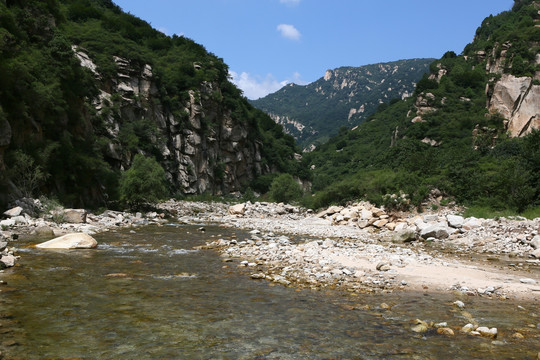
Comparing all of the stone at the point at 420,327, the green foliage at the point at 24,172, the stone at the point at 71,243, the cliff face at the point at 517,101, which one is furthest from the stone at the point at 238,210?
the stone at the point at 420,327

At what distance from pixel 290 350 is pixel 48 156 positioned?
1093 inches

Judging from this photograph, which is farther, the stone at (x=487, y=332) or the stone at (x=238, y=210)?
the stone at (x=238, y=210)

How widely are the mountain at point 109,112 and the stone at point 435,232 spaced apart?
989 inches

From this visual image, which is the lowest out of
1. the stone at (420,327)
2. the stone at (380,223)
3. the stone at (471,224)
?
the stone at (380,223)

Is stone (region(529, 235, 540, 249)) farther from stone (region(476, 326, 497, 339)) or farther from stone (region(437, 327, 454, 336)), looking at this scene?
stone (region(437, 327, 454, 336))

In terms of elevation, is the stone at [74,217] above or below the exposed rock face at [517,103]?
below

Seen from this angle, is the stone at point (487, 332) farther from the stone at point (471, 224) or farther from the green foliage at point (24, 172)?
the green foliage at point (24, 172)

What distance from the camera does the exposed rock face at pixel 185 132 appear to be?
51562 mm

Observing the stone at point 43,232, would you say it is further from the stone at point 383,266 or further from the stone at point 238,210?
the stone at point 238,210

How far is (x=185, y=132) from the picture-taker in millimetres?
66562

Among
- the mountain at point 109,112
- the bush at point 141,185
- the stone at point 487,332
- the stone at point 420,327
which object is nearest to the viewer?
the stone at point 487,332

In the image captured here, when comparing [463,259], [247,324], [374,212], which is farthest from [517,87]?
[247,324]

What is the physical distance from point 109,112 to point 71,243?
39.3 m

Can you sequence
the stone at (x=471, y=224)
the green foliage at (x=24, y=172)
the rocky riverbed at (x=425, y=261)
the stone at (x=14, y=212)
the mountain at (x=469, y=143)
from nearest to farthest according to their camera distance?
the rocky riverbed at (x=425, y=261) < the stone at (x=14, y=212) < the stone at (x=471, y=224) < the green foliage at (x=24, y=172) < the mountain at (x=469, y=143)
